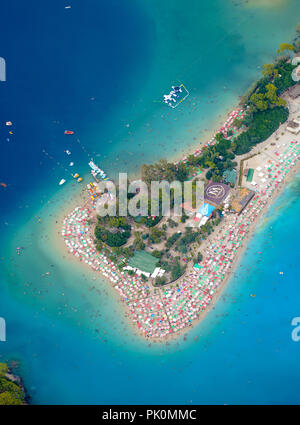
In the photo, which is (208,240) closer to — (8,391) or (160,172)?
(160,172)

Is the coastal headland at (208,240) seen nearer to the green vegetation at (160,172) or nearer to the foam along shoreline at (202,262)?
the foam along shoreline at (202,262)

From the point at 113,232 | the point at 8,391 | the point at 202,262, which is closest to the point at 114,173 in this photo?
the point at 113,232

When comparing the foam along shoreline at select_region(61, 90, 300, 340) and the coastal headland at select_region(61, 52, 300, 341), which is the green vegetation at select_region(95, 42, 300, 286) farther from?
the foam along shoreline at select_region(61, 90, 300, 340)

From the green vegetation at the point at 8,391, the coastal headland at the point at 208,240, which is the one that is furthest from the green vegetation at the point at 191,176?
the green vegetation at the point at 8,391

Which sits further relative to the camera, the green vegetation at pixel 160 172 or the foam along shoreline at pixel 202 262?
the green vegetation at pixel 160 172

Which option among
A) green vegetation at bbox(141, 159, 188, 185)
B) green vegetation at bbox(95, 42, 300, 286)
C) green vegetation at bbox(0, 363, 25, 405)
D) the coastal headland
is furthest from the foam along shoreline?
green vegetation at bbox(0, 363, 25, 405)
